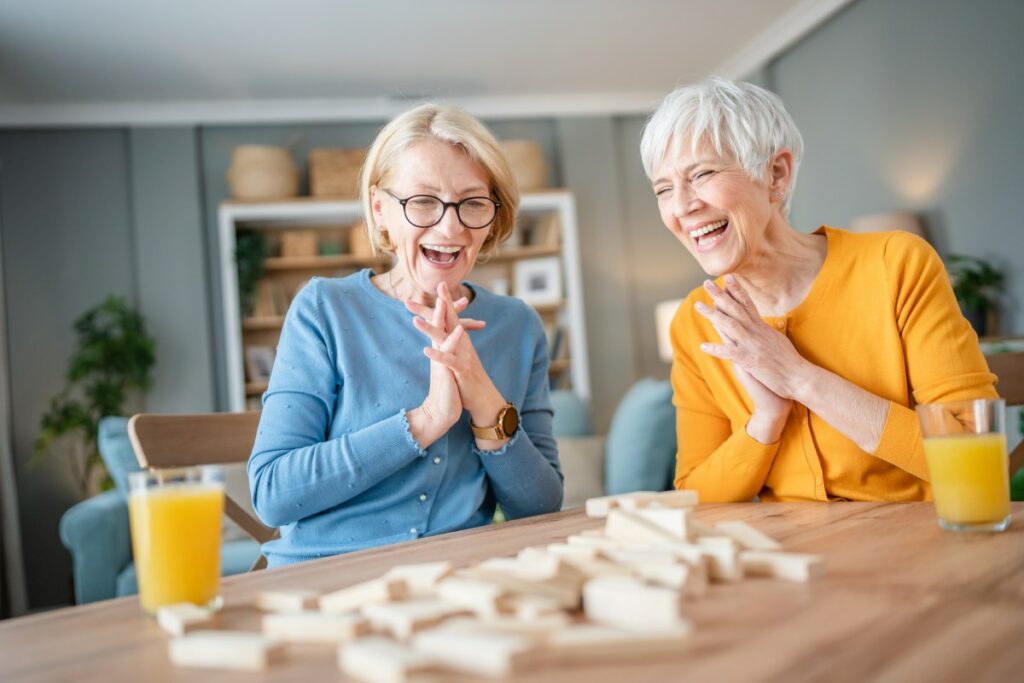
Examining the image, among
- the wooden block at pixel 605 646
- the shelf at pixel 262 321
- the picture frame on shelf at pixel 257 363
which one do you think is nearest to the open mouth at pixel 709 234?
the wooden block at pixel 605 646

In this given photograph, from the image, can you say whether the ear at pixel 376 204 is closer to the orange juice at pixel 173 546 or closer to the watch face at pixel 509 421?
the watch face at pixel 509 421

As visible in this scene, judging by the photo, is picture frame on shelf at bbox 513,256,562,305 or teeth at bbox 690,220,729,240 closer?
teeth at bbox 690,220,729,240

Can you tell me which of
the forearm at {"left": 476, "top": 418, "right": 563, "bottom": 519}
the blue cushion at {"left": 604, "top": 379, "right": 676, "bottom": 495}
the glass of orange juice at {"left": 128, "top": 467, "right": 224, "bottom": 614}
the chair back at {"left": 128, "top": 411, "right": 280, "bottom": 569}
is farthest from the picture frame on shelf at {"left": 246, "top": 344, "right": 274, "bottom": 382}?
the glass of orange juice at {"left": 128, "top": 467, "right": 224, "bottom": 614}

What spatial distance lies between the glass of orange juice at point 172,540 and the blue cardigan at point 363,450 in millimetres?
503

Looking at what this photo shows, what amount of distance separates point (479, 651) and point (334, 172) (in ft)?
19.2

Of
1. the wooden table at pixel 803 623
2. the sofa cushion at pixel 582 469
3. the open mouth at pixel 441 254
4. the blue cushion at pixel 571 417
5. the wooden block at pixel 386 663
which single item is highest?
the open mouth at pixel 441 254

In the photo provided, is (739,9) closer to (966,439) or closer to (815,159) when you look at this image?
(815,159)

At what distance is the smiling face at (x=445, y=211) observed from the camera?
61.1 inches

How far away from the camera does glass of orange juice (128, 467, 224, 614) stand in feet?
2.61

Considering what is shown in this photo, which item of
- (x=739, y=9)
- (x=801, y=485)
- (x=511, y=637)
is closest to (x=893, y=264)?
(x=801, y=485)

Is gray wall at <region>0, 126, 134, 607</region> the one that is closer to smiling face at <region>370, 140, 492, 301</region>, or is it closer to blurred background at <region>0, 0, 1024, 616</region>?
blurred background at <region>0, 0, 1024, 616</region>

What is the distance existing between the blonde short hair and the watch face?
43 cm

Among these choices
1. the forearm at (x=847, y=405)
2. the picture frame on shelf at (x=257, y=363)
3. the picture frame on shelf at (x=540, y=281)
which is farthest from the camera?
the picture frame on shelf at (x=540, y=281)

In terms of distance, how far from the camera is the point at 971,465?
96cm
